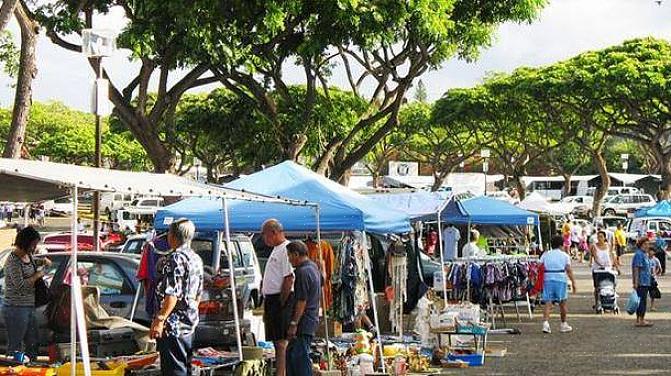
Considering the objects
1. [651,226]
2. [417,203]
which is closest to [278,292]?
[417,203]

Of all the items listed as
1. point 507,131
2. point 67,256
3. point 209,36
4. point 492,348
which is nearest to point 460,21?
point 209,36

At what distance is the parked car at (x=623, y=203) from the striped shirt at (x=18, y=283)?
57.2 metres

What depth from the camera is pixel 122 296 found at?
47.0 feet

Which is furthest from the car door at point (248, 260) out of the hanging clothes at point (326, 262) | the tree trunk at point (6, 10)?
the tree trunk at point (6, 10)

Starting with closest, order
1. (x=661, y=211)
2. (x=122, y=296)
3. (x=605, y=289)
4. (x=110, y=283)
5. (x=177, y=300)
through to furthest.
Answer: (x=177, y=300) < (x=122, y=296) < (x=110, y=283) < (x=605, y=289) < (x=661, y=211)

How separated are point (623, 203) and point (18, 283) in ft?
194

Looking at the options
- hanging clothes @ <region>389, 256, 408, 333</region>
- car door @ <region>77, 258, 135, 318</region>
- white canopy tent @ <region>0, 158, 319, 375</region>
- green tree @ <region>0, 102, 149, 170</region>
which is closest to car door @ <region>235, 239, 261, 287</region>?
hanging clothes @ <region>389, 256, 408, 333</region>

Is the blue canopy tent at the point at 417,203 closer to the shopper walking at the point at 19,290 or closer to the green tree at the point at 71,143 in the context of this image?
the shopper walking at the point at 19,290

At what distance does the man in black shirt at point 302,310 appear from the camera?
10.8 m

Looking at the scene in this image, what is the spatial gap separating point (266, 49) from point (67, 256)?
1424 cm

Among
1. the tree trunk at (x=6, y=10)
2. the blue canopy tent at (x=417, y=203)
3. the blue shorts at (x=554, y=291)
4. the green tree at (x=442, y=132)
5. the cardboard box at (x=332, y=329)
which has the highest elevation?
the green tree at (x=442, y=132)

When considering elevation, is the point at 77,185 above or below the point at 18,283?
above

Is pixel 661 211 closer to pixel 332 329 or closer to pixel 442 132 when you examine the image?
pixel 332 329

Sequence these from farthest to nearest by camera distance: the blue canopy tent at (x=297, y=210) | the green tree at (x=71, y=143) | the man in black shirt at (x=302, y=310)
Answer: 1. the green tree at (x=71, y=143)
2. the blue canopy tent at (x=297, y=210)
3. the man in black shirt at (x=302, y=310)
